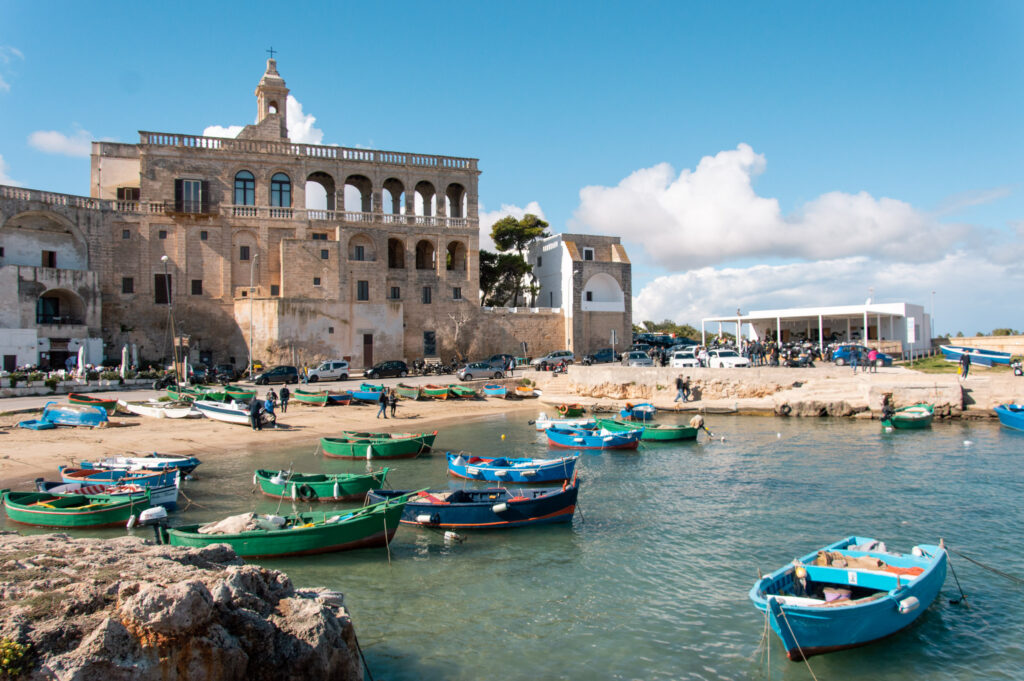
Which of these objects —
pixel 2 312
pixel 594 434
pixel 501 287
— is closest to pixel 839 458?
pixel 594 434

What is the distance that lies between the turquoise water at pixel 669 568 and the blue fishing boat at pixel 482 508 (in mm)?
319

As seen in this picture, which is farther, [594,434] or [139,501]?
[594,434]

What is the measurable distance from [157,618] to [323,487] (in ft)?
38.1

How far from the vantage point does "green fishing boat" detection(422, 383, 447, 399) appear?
122ft

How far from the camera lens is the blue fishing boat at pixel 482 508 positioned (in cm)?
1484

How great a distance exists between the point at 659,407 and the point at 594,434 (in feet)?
38.4

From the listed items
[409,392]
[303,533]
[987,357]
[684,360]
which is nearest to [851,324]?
[987,357]

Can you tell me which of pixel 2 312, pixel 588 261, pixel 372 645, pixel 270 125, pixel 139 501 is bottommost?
pixel 372 645

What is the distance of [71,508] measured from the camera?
1484cm

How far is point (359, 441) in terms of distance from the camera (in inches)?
919

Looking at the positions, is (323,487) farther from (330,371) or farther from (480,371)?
(480,371)

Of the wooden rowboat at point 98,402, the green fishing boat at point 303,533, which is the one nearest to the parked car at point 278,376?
the wooden rowboat at point 98,402

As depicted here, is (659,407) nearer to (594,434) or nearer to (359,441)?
(594,434)

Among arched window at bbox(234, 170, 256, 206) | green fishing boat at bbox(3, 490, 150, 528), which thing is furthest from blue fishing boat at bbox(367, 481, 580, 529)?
arched window at bbox(234, 170, 256, 206)
